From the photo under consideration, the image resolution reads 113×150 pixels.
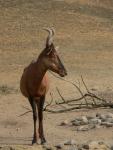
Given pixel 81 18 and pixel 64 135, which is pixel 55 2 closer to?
pixel 81 18

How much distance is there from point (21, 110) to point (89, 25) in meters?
15.6

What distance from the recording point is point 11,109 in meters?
15.5

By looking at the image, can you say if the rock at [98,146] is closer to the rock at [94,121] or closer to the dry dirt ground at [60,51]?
the dry dirt ground at [60,51]

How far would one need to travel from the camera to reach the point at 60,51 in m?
25.1

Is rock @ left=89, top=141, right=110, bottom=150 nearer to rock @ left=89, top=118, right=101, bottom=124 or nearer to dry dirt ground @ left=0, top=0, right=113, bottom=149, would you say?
dry dirt ground @ left=0, top=0, right=113, bottom=149

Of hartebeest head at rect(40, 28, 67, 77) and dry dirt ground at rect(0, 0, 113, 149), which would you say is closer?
hartebeest head at rect(40, 28, 67, 77)

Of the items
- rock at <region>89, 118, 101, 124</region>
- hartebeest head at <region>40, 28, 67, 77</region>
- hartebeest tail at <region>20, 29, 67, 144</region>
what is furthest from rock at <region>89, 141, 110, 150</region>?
rock at <region>89, 118, 101, 124</region>

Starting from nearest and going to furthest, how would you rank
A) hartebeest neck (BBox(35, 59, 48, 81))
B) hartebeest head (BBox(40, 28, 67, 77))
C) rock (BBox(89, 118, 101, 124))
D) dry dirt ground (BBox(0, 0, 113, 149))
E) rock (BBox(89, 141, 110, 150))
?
rock (BBox(89, 141, 110, 150)) → hartebeest head (BBox(40, 28, 67, 77)) → hartebeest neck (BBox(35, 59, 48, 81)) → rock (BBox(89, 118, 101, 124)) → dry dirt ground (BBox(0, 0, 113, 149))

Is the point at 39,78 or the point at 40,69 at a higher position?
the point at 40,69

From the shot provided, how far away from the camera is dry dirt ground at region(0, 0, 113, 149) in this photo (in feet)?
Result: 44.1

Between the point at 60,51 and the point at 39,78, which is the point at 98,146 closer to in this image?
the point at 39,78

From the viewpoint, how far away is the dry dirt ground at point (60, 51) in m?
13.4

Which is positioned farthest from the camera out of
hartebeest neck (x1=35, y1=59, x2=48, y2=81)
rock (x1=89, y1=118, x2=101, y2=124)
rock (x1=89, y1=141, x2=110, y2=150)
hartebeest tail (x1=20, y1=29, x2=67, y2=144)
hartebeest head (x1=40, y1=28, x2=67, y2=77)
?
rock (x1=89, y1=118, x2=101, y2=124)

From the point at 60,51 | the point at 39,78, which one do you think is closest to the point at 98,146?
the point at 39,78
